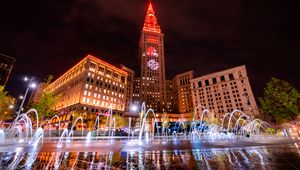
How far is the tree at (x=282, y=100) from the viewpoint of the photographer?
2706 centimetres

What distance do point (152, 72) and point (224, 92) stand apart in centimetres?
6308

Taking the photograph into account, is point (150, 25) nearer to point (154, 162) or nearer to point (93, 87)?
point (93, 87)

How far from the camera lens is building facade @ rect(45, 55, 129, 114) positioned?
263 ft

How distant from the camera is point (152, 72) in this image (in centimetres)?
13762

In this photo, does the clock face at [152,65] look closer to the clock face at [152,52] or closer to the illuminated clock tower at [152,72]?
the illuminated clock tower at [152,72]

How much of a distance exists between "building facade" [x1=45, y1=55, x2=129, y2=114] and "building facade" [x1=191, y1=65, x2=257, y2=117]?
6063 centimetres

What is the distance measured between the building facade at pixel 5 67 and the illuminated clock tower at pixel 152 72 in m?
90.0

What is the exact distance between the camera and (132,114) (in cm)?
9875

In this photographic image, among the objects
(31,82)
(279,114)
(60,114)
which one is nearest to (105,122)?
Result: (60,114)

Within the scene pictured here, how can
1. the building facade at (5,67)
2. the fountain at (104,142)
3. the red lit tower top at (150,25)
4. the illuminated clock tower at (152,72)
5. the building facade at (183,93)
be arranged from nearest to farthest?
the fountain at (104,142) → the building facade at (5,67) → the illuminated clock tower at (152,72) → the building facade at (183,93) → the red lit tower top at (150,25)

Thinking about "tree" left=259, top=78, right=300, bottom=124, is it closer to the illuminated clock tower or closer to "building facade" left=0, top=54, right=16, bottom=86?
the illuminated clock tower

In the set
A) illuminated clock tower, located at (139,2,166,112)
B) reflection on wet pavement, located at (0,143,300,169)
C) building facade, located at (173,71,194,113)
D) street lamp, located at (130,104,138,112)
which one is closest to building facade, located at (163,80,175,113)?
building facade, located at (173,71,194,113)

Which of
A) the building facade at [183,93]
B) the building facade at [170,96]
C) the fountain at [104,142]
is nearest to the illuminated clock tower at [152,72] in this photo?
the building facade at [170,96]

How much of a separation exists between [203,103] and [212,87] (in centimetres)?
1387
